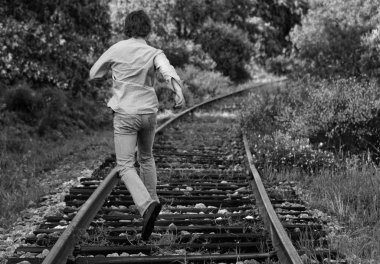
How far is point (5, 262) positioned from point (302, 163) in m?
4.33

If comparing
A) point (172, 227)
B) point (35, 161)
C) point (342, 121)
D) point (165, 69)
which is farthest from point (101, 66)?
point (342, 121)

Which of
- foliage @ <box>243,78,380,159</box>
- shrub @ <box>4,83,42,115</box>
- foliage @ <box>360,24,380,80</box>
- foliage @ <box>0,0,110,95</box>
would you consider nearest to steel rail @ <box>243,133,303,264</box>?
foliage @ <box>243,78,380,159</box>

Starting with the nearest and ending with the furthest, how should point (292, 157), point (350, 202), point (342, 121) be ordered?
1. point (350, 202)
2. point (292, 157)
3. point (342, 121)

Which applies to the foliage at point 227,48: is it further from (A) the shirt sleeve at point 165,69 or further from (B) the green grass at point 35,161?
(A) the shirt sleeve at point 165,69

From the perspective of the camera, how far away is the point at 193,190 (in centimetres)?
618

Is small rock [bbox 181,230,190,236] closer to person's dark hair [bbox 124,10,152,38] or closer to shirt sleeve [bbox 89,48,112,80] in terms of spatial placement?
shirt sleeve [bbox 89,48,112,80]

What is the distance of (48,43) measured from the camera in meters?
11.7

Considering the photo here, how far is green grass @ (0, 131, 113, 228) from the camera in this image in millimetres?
5928

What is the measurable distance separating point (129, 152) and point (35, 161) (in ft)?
12.7

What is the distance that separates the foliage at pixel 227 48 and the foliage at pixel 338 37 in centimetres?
1044

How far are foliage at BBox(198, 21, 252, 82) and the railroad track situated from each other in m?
20.4

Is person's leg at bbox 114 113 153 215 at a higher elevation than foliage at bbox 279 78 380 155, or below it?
higher

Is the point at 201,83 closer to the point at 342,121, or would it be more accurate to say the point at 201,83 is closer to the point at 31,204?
the point at 342,121

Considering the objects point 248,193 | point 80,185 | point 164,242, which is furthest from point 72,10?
point 164,242
